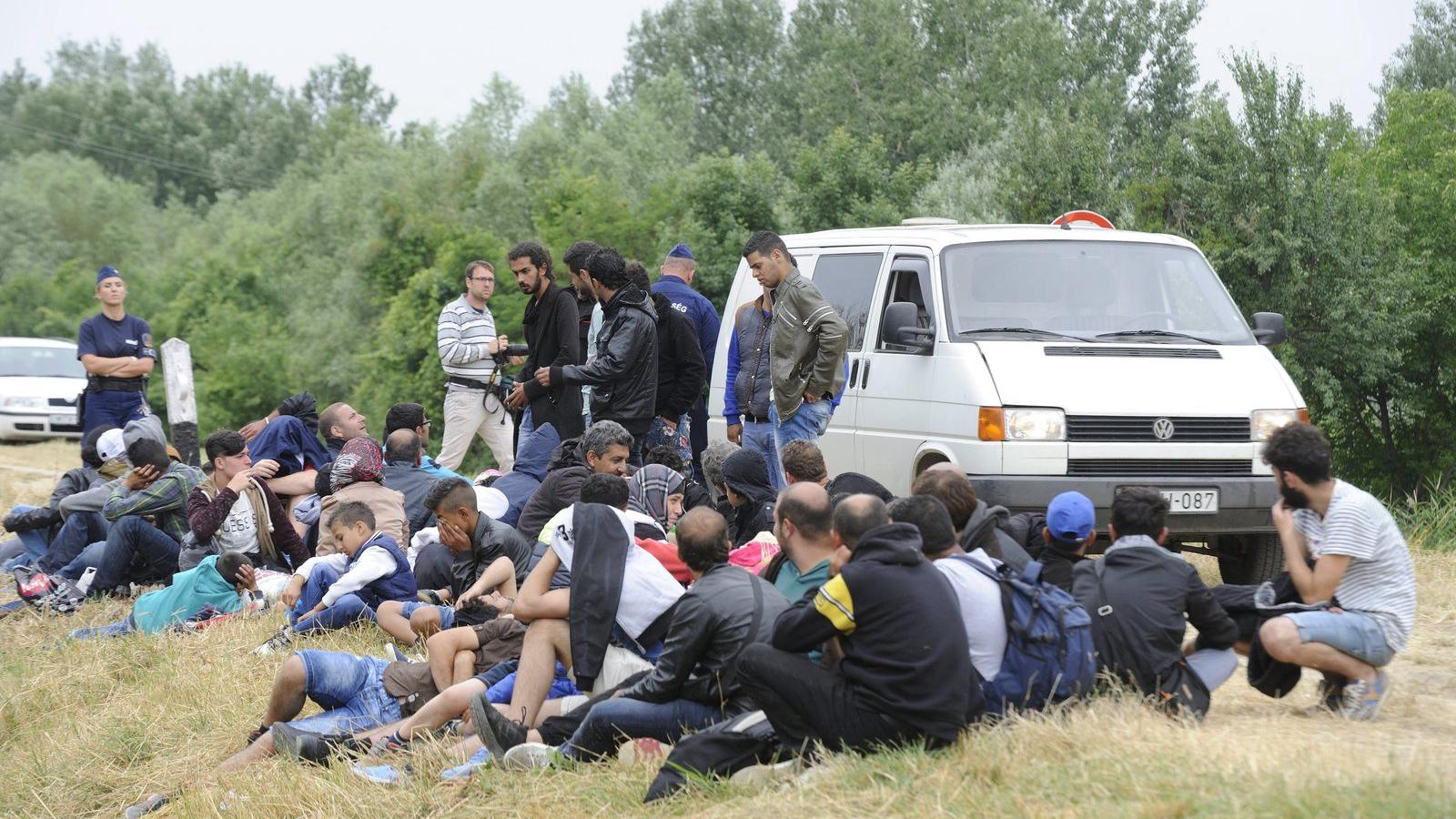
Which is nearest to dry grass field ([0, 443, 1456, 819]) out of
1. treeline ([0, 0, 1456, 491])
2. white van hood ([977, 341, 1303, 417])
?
white van hood ([977, 341, 1303, 417])

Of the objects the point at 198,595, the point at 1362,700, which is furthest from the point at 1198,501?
the point at 198,595

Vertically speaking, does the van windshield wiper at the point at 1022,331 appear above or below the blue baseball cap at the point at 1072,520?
above

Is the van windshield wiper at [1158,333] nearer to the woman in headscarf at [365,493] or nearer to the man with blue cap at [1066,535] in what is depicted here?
the man with blue cap at [1066,535]

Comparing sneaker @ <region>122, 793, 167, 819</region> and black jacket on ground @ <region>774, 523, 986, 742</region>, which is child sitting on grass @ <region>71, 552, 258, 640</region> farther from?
black jacket on ground @ <region>774, 523, 986, 742</region>

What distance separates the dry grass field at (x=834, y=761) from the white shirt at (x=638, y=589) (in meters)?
0.67

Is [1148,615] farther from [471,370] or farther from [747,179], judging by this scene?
[747,179]

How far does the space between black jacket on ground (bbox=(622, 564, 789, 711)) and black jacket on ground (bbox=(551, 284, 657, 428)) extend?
11.9 ft

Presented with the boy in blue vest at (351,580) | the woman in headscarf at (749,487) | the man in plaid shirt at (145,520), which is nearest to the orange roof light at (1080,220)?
the woman in headscarf at (749,487)

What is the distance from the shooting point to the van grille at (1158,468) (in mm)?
8492

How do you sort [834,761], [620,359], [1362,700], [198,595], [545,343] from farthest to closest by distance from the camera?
1. [545,343]
2. [198,595]
3. [620,359]
4. [1362,700]
5. [834,761]

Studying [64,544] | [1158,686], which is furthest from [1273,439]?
[64,544]

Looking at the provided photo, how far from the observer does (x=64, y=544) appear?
1134cm

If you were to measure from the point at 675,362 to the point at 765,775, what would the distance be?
17.2ft

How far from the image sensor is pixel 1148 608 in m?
5.74
